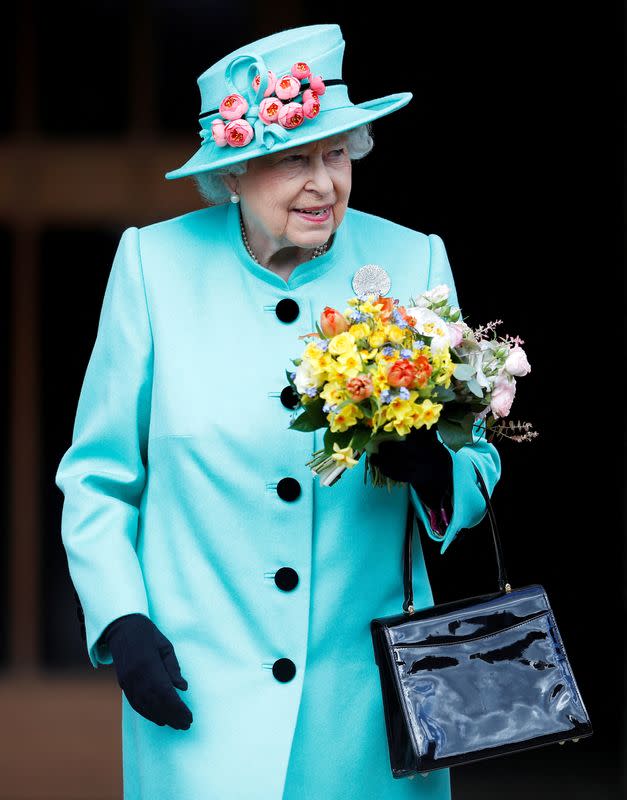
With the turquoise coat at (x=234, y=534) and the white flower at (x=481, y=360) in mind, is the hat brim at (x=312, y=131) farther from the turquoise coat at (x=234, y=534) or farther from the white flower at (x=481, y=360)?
the white flower at (x=481, y=360)

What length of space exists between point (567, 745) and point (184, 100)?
7.77ft

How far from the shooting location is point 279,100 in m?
2.84

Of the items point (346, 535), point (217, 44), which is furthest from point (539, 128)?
point (346, 535)

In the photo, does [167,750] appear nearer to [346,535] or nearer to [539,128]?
[346,535]

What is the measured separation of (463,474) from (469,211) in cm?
239

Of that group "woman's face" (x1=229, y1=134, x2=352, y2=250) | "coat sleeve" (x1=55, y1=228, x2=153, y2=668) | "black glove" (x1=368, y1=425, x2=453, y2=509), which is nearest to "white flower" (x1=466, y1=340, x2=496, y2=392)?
"black glove" (x1=368, y1=425, x2=453, y2=509)

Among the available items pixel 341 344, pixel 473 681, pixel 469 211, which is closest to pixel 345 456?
pixel 341 344

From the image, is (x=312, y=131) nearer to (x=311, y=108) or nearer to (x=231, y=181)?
(x=311, y=108)

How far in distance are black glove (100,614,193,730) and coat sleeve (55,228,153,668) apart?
5 centimetres

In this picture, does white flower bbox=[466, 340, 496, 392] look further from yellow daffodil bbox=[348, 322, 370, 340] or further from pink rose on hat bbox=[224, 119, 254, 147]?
pink rose on hat bbox=[224, 119, 254, 147]

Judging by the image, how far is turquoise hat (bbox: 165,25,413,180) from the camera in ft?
9.23

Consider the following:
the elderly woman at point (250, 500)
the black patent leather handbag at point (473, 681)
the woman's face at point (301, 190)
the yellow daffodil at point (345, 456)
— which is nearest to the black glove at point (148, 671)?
the elderly woman at point (250, 500)

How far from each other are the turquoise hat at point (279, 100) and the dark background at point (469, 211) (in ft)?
6.41

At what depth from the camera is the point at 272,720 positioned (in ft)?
9.35
